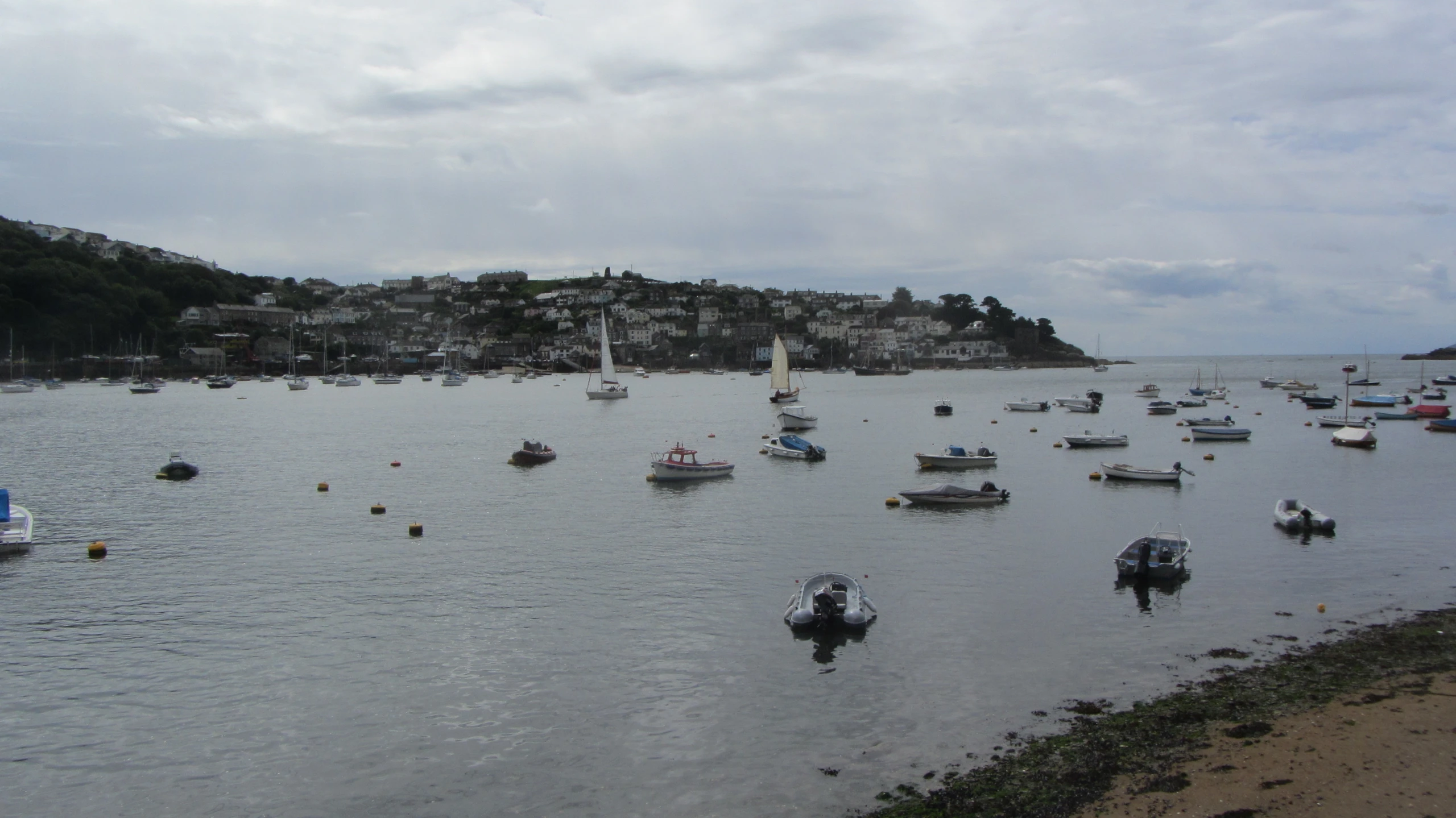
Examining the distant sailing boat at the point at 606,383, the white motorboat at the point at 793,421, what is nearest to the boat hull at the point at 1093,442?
the white motorboat at the point at 793,421

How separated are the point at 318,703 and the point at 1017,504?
29.0 metres

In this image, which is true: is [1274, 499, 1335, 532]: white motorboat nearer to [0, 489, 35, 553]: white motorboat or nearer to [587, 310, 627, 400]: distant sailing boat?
[0, 489, 35, 553]: white motorboat

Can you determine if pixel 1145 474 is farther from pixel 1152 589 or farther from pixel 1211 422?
pixel 1211 422

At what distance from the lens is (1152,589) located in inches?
973

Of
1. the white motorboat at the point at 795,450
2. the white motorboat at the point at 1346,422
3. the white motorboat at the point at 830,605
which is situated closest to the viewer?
the white motorboat at the point at 830,605

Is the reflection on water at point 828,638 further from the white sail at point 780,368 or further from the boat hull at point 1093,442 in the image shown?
the white sail at point 780,368

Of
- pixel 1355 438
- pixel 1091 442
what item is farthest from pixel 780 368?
pixel 1355 438

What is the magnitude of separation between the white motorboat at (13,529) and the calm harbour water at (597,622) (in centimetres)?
105

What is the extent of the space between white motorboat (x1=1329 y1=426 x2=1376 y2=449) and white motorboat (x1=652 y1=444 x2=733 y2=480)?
1645 inches

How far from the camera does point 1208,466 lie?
52625mm

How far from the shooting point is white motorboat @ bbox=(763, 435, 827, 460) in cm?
5462

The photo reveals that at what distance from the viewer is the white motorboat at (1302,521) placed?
32156 mm

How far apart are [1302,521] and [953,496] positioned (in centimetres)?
1187

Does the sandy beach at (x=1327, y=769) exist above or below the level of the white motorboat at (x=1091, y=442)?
below
